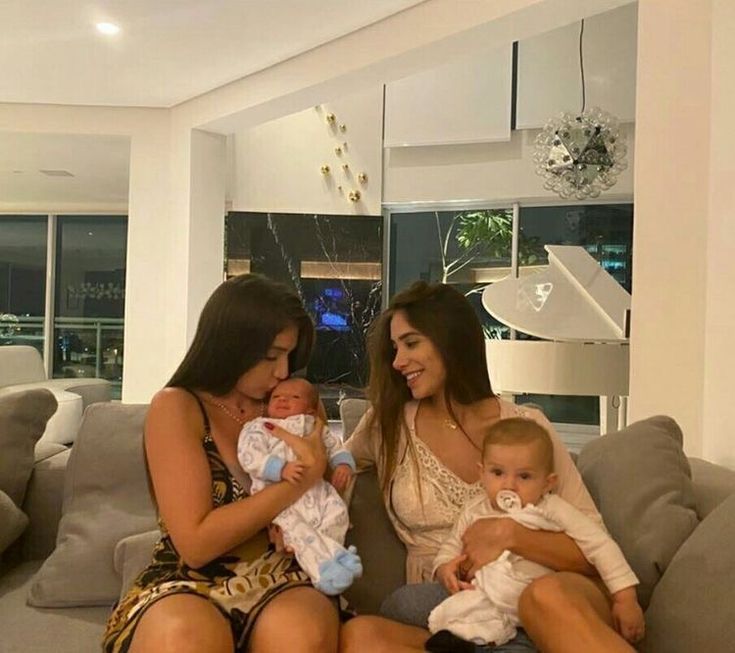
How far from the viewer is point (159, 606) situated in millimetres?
1374

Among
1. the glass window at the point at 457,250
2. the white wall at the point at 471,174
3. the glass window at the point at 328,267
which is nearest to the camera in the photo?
the white wall at the point at 471,174

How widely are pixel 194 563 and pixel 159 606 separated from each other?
0.11m

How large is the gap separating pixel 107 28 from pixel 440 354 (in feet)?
10.7

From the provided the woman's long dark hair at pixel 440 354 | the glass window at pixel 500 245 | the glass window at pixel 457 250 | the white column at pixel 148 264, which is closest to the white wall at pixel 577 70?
the glass window at pixel 500 245

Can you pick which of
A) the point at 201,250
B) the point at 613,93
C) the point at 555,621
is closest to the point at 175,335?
the point at 201,250

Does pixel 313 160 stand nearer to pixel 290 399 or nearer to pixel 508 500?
pixel 290 399

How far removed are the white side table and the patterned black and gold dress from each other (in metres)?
4.46

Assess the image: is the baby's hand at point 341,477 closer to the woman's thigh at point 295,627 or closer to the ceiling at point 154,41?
the woman's thigh at point 295,627

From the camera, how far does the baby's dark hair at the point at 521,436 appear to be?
5.12ft

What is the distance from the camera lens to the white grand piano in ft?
11.7

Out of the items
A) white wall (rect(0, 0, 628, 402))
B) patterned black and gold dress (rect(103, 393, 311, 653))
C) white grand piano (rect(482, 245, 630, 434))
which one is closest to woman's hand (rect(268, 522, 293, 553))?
patterned black and gold dress (rect(103, 393, 311, 653))

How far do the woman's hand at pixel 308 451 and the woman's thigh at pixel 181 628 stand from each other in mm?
296

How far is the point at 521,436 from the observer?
156 centimetres

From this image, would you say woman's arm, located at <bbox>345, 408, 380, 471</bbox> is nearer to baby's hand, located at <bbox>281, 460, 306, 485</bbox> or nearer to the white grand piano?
baby's hand, located at <bbox>281, 460, 306, 485</bbox>
